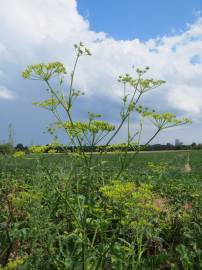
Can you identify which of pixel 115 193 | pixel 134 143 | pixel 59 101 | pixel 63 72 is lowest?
pixel 115 193

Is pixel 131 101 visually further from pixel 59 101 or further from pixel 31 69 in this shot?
pixel 31 69

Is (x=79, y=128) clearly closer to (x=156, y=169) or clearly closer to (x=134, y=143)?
(x=134, y=143)

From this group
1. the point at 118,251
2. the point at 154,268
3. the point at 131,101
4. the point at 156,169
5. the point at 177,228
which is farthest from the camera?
the point at 177,228

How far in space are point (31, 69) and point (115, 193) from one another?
1.31m

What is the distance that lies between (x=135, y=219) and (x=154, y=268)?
1219 mm

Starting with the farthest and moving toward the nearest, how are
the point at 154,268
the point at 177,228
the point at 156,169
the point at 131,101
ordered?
the point at 177,228, the point at 156,169, the point at 154,268, the point at 131,101

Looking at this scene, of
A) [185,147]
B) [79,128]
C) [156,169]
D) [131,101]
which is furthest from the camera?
[185,147]

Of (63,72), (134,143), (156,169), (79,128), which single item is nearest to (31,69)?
(63,72)

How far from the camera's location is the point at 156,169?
5.58 m

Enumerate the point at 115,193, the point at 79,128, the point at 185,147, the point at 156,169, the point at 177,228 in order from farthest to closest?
1. the point at 185,147
2. the point at 177,228
3. the point at 156,169
4. the point at 79,128
5. the point at 115,193

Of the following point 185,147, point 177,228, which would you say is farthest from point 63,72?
point 185,147

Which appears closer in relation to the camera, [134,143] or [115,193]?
[115,193]

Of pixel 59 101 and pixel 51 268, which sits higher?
pixel 59 101

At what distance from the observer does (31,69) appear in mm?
3855
